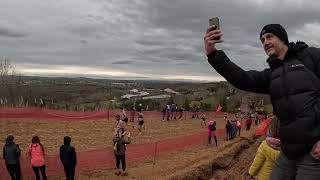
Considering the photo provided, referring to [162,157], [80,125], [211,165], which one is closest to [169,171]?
[211,165]

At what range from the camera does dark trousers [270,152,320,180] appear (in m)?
3.34

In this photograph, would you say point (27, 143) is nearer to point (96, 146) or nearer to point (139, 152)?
point (96, 146)

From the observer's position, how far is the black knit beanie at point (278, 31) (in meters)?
3.53

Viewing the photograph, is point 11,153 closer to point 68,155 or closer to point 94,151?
point 68,155

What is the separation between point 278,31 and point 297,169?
913 mm

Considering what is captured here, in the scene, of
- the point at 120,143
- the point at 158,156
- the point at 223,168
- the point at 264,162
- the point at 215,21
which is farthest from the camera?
the point at 158,156

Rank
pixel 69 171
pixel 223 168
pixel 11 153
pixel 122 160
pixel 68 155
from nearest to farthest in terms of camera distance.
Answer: pixel 11 153
pixel 68 155
pixel 69 171
pixel 122 160
pixel 223 168

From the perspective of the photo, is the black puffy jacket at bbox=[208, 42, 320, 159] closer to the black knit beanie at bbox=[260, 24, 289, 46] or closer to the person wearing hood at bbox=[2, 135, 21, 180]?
the black knit beanie at bbox=[260, 24, 289, 46]

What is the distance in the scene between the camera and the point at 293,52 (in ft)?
11.5

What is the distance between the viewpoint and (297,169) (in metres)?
3.51

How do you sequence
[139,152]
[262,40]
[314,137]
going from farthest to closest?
[139,152] → [262,40] → [314,137]

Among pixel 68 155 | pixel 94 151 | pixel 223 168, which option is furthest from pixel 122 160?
pixel 223 168

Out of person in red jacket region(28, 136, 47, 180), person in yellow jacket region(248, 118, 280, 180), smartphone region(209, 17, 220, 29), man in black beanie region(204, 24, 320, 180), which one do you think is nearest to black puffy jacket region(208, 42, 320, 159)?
man in black beanie region(204, 24, 320, 180)

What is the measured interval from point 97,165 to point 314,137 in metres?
16.0
